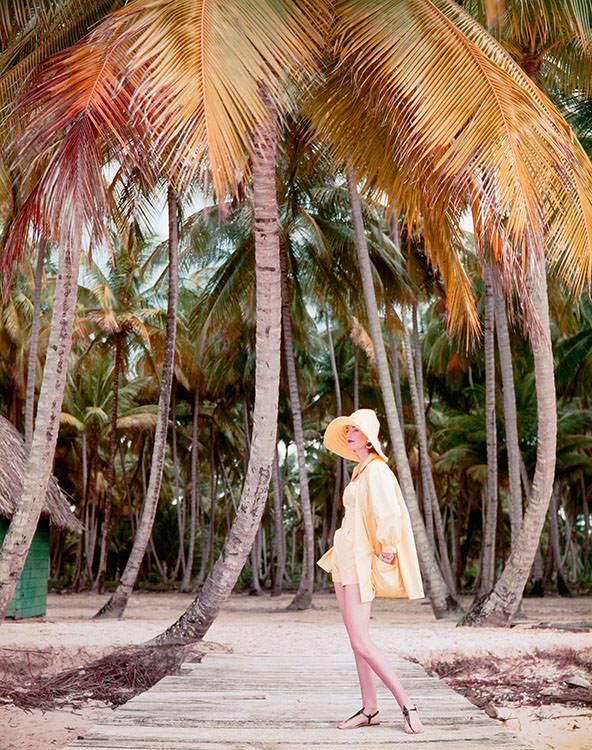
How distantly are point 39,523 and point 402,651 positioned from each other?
8.08 metres

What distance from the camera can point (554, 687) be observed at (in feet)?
26.7

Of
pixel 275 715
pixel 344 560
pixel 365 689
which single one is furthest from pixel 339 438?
pixel 275 715

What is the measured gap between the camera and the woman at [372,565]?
386 cm

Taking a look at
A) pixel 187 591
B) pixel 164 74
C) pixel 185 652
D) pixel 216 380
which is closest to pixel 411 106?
pixel 164 74

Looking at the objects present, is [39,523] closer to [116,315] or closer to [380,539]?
[116,315]

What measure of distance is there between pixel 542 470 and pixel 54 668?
258 inches

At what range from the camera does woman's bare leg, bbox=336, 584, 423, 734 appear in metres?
3.85

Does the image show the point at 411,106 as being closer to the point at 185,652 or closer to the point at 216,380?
the point at 185,652

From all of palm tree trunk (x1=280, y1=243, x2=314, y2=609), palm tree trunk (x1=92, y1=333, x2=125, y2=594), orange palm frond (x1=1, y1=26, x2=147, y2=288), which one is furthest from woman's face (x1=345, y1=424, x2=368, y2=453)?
palm tree trunk (x1=92, y1=333, x2=125, y2=594)

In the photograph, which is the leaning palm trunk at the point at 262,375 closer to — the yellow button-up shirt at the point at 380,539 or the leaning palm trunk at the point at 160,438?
the yellow button-up shirt at the point at 380,539

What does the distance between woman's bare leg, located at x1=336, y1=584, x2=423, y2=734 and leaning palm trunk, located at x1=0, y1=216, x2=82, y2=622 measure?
3.95m

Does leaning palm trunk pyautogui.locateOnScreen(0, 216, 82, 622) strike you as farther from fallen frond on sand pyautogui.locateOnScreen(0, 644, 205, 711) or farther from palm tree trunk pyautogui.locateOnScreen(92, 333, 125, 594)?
palm tree trunk pyautogui.locateOnScreen(92, 333, 125, 594)

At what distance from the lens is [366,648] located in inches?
154

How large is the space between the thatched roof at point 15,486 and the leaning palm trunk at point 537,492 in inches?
287
